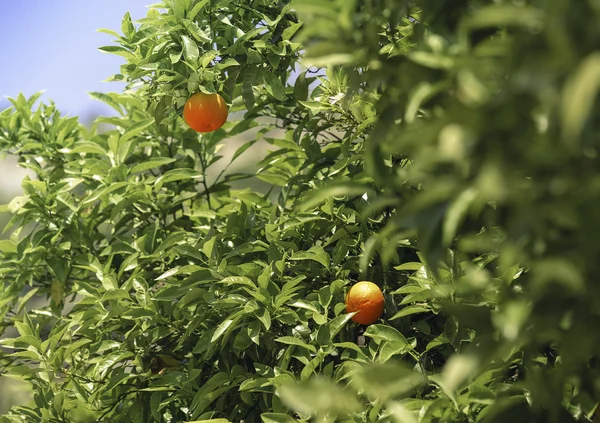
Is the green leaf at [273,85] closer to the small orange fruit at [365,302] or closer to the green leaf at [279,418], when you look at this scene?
the small orange fruit at [365,302]

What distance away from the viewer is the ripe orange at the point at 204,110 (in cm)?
135

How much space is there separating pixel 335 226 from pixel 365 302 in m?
0.21

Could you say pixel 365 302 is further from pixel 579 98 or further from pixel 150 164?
pixel 579 98

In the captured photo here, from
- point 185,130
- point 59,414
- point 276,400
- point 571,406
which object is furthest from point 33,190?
point 571,406

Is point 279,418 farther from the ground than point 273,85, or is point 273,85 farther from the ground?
point 273,85

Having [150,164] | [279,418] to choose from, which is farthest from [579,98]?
[150,164]

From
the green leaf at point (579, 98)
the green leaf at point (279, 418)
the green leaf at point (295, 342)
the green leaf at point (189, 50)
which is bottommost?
the green leaf at point (279, 418)

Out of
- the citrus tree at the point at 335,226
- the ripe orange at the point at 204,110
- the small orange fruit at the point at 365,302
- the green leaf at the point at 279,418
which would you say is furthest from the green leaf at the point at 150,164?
the green leaf at the point at 279,418

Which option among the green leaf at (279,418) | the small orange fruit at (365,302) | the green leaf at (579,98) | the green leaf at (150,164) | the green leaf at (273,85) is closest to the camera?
the green leaf at (579,98)

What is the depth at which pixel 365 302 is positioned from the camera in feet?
4.19

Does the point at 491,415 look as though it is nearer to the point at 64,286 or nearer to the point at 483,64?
the point at 483,64

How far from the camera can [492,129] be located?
52 cm

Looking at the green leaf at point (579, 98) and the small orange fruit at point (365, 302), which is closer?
the green leaf at point (579, 98)

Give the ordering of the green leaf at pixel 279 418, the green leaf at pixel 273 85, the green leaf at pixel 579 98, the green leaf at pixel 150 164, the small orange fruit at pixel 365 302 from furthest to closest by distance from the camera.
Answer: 1. the green leaf at pixel 150 164
2. the green leaf at pixel 273 85
3. the small orange fruit at pixel 365 302
4. the green leaf at pixel 279 418
5. the green leaf at pixel 579 98
